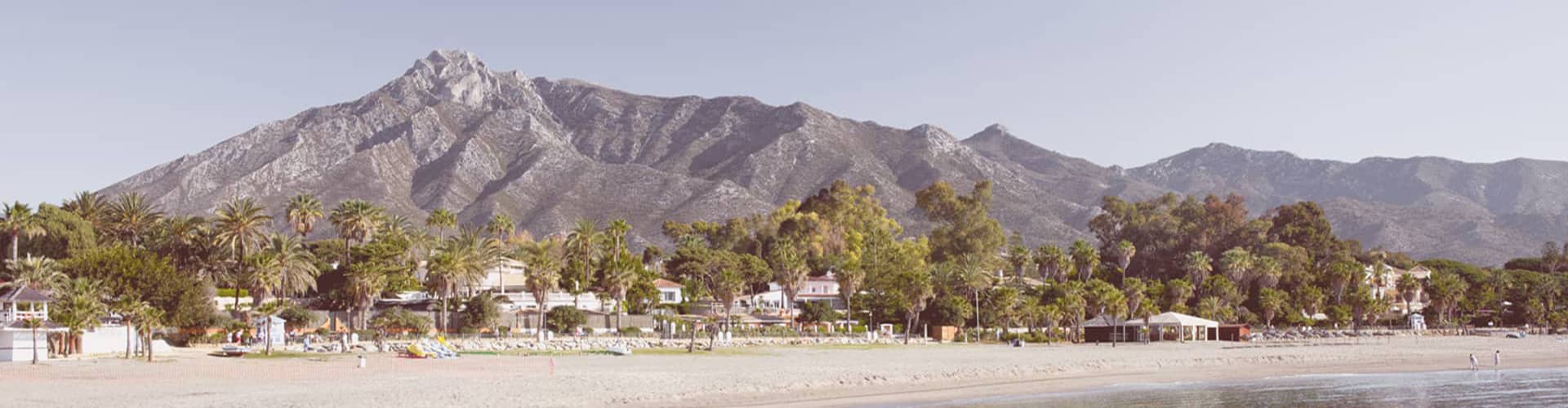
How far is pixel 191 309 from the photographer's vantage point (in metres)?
62.1

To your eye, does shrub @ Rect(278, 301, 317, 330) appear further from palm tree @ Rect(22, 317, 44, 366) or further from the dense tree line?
palm tree @ Rect(22, 317, 44, 366)

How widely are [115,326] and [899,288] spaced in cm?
5218

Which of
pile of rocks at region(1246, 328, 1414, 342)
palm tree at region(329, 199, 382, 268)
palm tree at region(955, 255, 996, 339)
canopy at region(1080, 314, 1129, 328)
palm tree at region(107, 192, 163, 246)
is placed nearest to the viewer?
palm tree at region(107, 192, 163, 246)

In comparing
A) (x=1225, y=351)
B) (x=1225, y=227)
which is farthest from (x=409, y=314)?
(x=1225, y=227)

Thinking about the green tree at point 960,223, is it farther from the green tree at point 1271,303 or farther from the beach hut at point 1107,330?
the beach hut at point 1107,330

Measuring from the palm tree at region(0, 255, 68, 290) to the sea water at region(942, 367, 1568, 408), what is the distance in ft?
150

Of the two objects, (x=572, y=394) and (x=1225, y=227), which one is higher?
(x=1225, y=227)

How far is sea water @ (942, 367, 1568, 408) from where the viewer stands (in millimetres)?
40875

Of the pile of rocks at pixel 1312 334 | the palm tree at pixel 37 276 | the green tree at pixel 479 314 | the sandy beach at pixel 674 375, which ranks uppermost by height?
the palm tree at pixel 37 276

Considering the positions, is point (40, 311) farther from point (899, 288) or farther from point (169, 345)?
point (899, 288)

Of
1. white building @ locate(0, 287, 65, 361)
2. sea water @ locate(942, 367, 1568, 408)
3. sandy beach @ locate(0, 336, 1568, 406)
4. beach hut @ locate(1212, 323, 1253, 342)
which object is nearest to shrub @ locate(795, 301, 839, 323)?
sandy beach @ locate(0, 336, 1568, 406)

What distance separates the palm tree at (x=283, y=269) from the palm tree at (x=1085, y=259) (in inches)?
2779

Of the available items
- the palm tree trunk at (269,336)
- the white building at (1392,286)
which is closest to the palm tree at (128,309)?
the palm tree trunk at (269,336)

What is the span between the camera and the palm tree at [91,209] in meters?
89.9
